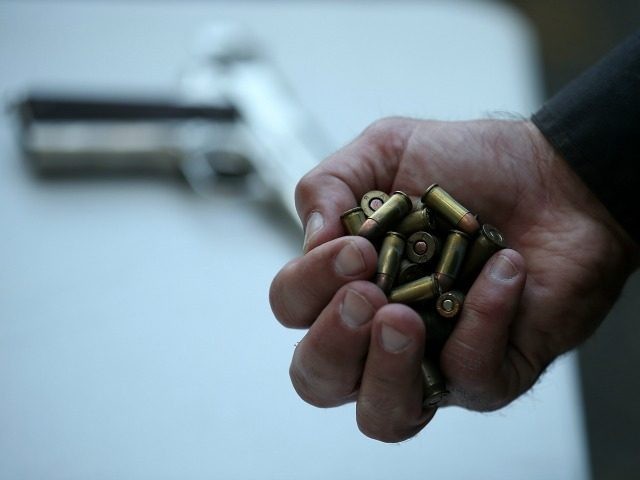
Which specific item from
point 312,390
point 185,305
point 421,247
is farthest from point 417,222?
point 185,305

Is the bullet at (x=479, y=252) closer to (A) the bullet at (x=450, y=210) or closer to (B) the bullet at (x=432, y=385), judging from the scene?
(A) the bullet at (x=450, y=210)

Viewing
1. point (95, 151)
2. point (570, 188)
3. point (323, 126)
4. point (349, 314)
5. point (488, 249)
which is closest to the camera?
point (349, 314)

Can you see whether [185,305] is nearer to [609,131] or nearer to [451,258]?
[451,258]

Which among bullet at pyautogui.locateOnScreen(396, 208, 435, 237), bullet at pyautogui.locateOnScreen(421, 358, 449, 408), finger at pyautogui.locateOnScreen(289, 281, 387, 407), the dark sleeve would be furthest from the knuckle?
the dark sleeve

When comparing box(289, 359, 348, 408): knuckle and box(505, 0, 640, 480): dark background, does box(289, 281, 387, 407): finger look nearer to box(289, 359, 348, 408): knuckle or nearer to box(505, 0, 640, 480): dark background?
box(289, 359, 348, 408): knuckle

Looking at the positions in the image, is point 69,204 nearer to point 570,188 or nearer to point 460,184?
point 460,184

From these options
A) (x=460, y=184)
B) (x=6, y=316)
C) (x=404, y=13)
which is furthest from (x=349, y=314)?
(x=404, y=13)

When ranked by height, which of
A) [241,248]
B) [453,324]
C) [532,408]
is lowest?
[532,408]
